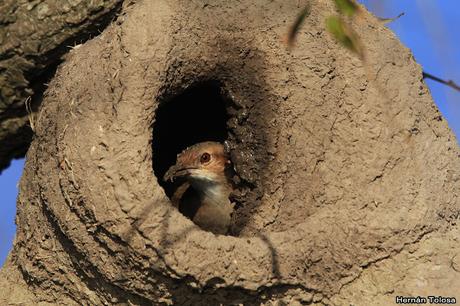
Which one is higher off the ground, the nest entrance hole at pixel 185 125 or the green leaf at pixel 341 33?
the nest entrance hole at pixel 185 125

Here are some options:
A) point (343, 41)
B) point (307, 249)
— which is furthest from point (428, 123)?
point (343, 41)

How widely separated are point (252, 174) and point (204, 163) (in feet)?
2.04

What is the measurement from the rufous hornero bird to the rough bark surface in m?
1.18

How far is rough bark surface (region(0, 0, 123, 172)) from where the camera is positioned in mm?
4418

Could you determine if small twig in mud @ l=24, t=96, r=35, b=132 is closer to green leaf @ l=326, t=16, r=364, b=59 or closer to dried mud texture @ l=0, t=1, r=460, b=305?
dried mud texture @ l=0, t=1, r=460, b=305

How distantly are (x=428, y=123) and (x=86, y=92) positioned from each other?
2.17 m

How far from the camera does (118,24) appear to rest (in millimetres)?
4348

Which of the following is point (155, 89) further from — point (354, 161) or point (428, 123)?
point (428, 123)

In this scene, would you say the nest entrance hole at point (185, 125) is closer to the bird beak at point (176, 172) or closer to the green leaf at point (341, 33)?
the bird beak at point (176, 172)

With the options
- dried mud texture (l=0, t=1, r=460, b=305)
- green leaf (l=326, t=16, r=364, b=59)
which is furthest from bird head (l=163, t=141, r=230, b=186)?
green leaf (l=326, t=16, r=364, b=59)

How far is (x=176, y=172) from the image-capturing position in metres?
5.12

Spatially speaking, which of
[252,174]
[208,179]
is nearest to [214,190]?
[208,179]

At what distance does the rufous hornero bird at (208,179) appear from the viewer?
515 centimetres

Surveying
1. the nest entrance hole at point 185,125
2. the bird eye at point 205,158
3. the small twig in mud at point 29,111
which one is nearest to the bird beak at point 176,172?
the bird eye at point 205,158
